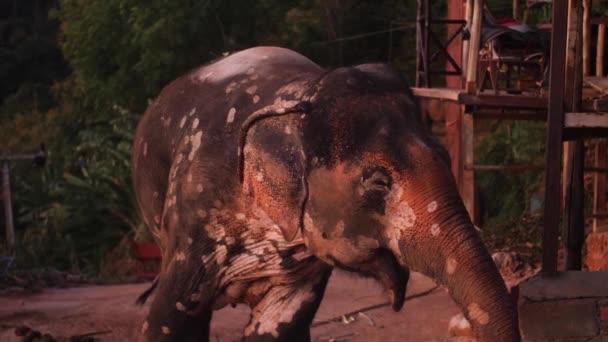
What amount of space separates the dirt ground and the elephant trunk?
3.19m

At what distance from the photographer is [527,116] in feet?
25.7

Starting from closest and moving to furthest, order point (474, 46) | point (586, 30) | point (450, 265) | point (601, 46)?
point (450, 265) → point (474, 46) → point (586, 30) → point (601, 46)

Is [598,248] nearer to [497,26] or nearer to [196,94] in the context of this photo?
[497,26]

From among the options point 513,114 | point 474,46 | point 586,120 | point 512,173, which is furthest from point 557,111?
point 512,173

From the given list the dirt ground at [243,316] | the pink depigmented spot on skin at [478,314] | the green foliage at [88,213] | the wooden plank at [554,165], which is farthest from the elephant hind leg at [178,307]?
the green foliage at [88,213]

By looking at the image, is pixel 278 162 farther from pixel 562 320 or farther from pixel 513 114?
pixel 513 114

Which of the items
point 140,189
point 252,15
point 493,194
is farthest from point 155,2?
point 140,189

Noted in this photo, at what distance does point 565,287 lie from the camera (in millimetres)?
5254

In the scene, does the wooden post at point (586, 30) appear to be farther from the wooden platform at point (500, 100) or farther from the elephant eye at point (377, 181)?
the elephant eye at point (377, 181)

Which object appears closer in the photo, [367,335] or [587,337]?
[587,337]

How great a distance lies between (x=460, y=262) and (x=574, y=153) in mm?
4001

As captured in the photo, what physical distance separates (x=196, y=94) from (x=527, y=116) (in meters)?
4.19

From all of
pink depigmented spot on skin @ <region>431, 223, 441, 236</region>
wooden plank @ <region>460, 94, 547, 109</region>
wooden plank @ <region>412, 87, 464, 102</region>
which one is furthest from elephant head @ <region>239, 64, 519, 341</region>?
wooden plank @ <region>412, 87, 464, 102</region>

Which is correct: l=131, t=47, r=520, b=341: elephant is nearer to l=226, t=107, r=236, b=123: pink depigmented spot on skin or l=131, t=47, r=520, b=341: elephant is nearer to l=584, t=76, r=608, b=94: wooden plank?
l=226, t=107, r=236, b=123: pink depigmented spot on skin
